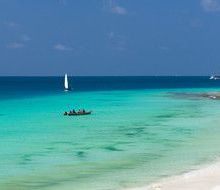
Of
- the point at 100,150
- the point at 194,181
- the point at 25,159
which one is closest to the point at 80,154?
the point at 100,150

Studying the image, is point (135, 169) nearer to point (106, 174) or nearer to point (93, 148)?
point (106, 174)

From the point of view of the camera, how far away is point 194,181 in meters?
18.9

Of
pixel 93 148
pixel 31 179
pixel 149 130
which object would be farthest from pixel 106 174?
pixel 149 130

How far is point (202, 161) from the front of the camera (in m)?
24.0

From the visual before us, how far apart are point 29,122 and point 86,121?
4569mm

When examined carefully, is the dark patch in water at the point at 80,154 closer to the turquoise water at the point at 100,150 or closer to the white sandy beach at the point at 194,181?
the turquoise water at the point at 100,150

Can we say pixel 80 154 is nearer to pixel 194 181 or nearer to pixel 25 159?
pixel 25 159

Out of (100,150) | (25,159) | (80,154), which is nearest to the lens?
(25,159)

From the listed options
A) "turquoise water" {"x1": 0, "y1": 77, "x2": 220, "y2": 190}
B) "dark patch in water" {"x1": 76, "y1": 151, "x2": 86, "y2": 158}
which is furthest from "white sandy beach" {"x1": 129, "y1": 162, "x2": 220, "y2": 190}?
"dark patch in water" {"x1": 76, "y1": 151, "x2": 86, "y2": 158}

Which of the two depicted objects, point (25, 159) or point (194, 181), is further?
point (25, 159)

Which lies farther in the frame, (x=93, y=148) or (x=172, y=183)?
(x=93, y=148)

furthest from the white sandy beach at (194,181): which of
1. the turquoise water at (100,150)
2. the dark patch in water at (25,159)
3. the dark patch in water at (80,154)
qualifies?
the dark patch in water at (25,159)

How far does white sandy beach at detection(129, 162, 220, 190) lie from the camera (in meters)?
17.9

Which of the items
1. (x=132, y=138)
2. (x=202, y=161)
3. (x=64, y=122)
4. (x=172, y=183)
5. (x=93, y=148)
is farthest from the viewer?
(x=64, y=122)
